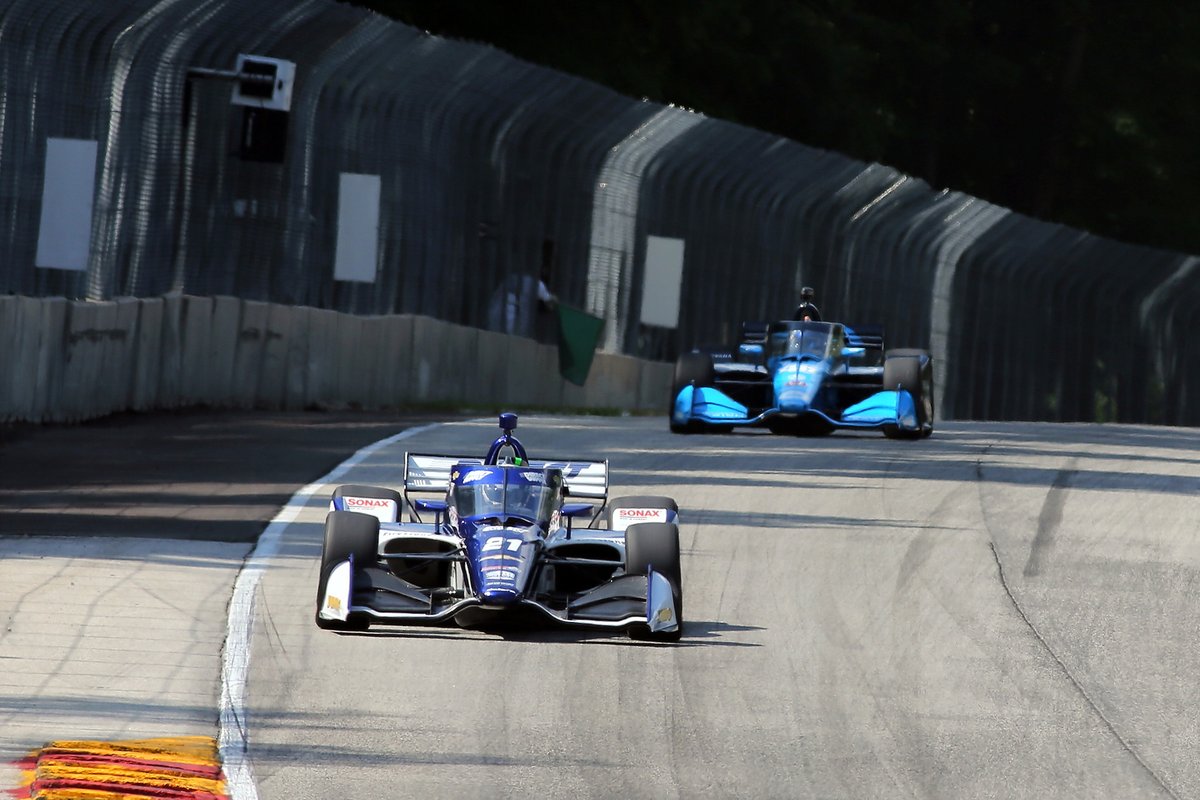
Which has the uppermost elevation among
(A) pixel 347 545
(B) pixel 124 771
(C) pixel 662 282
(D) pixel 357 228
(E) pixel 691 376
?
(D) pixel 357 228

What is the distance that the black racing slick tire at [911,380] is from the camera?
20.0 meters

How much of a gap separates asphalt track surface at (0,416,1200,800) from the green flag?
11496 mm

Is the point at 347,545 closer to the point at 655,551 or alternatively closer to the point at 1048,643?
the point at 655,551

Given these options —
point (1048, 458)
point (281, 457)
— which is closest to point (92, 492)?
point (281, 457)

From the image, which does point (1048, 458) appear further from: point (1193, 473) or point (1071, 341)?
point (1071, 341)

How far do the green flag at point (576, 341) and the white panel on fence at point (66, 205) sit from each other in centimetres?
796

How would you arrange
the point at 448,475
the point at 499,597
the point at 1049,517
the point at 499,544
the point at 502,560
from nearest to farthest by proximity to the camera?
the point at 499,597, the point at 502,560, the point at 499,544, the point at 448,475, the point at 1049,517

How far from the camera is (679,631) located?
10.1 metres

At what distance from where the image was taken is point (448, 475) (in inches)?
465

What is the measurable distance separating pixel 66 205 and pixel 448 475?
8.88 m

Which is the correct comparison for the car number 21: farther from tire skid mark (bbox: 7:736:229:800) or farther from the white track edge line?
tire skid mark (bbox: 7:736:229:800)

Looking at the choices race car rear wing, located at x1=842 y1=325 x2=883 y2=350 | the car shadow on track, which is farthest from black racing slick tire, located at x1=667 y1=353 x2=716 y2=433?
the car shadow on track

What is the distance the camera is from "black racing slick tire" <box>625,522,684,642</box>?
10.4 meters

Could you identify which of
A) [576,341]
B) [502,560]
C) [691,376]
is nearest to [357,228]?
[691,376]
